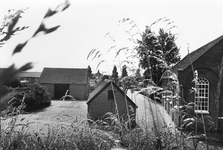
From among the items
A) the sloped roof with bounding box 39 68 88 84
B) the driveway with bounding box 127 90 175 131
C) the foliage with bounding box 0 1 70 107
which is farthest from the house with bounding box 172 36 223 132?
the sloped roof with bounding box 39 68 88 84

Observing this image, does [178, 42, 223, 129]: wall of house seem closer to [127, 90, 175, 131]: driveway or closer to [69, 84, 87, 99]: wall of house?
[127, 90, 175, 131]: driveway

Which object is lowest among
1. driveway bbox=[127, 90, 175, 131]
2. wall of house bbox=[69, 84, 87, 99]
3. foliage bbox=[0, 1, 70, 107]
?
wall of house bbox=[69, 84, 87, 99]

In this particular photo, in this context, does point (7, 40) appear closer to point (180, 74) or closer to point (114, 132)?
point (114, 132)

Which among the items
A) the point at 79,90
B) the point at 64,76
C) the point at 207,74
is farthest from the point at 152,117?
the point at 64,76

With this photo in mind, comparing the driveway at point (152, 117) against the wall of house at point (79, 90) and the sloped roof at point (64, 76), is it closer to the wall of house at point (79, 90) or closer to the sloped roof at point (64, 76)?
the wall of house at point (79, 90)

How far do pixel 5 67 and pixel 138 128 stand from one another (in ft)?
10.1

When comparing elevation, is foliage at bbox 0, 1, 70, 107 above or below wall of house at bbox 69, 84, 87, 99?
above

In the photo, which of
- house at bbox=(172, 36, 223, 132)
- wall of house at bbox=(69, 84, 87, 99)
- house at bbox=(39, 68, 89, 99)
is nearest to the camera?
house at bbox=(172, 36, 223, 132)

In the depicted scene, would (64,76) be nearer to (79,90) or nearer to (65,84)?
(65,84)

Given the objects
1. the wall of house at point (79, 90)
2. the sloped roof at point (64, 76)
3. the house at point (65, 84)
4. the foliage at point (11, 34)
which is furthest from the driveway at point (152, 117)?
the sloped roof at point (64, 76)

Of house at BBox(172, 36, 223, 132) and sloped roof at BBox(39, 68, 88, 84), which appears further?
sloped roof at BBox(39, 68, 88, 84)

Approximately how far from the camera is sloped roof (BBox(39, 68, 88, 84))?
124 ft

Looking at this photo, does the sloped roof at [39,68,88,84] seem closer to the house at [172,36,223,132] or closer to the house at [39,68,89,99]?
the house at [39,68,89,99]

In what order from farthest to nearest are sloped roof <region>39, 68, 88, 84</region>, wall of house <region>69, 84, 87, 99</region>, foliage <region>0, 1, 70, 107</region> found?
sloped roof <region>39, 68, 88, 84</region> < wall of house <region>69, 84, 87, 99</region> < foliage <region>0, 1, 70, 107</region>
